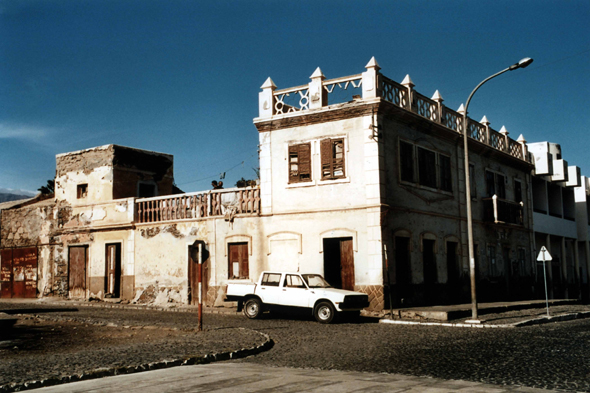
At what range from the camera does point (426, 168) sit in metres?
24.5

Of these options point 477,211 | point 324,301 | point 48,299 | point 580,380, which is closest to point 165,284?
point 48,299

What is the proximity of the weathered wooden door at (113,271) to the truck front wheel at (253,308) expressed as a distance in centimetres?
985

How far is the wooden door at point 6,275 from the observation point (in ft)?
101

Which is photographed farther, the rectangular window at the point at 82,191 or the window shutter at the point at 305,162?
the rectangular window at the point at 82,191

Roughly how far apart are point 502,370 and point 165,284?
18549 millimetres

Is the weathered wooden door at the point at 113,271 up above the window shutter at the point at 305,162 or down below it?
below

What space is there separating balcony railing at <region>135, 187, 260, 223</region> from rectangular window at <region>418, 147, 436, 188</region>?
6.58 m

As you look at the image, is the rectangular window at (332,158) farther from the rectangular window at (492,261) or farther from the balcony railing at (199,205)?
the rectangular window at (492,261)

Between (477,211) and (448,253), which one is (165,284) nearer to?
(448,253)

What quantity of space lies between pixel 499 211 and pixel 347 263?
1062 cm

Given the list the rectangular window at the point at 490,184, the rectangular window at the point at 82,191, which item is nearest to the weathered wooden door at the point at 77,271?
the rectangular window at the point at 82,191

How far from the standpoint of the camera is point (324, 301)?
1809 cm

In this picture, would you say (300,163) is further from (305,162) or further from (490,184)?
(490,184)

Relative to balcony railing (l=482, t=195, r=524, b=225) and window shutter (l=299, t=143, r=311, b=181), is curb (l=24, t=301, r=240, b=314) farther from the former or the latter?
balcony railing (l=482, t=195, r=524, b=225)
